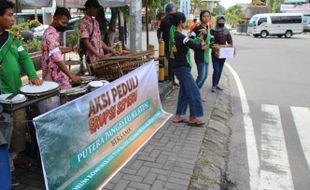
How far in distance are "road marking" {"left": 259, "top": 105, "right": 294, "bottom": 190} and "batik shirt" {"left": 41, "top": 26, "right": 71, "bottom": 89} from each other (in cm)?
270

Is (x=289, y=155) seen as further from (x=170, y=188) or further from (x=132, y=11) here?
(x=132, y=11)

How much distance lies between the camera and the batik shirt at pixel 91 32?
15.9 ft

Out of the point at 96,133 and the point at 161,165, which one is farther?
the point at 161,165

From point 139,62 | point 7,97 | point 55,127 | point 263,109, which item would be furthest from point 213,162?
point 263,109

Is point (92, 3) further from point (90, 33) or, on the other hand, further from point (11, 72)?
point (11, 72)

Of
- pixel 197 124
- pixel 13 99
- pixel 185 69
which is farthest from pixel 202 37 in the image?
pixel 13 99

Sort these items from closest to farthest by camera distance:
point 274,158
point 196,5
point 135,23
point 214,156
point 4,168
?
point 4,168
point 214,156
point 274,158
point 135,23
point 196,5

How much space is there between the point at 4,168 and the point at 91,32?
2.74m

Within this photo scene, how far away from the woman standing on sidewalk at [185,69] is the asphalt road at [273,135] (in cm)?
75

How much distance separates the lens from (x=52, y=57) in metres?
3.81

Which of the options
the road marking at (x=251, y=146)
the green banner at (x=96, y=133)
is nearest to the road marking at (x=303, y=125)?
the road marking at (x=251, y=146)

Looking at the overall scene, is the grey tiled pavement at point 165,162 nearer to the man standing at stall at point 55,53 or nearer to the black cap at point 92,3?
the man standing at stall at point 55,53

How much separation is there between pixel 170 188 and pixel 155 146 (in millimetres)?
1135

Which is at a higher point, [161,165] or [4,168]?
[4,168]
